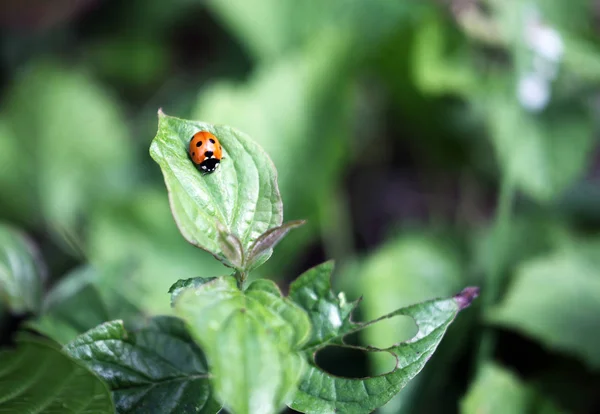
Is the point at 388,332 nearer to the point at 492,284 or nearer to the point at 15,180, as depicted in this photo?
the point at 492,284

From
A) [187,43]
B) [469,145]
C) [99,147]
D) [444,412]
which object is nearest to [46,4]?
[187,43]

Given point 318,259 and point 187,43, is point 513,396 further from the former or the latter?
point 187,43

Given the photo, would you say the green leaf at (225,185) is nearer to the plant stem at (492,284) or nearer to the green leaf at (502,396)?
the green leaf at (502,396)

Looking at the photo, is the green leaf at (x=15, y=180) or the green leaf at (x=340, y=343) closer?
the green leaf at (x=340, y=343)

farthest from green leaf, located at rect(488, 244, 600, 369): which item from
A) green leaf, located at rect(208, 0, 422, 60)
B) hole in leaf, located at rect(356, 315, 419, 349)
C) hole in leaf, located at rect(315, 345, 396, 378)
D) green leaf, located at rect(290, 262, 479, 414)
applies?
green leaf, located at rect(208, 0, 422, 60)

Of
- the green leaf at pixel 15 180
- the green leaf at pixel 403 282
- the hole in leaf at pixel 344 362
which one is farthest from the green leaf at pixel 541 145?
the green leaf at pixel 15 180

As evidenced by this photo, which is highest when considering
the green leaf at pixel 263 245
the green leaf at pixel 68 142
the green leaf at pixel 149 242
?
the green leaf at pixel 68 142

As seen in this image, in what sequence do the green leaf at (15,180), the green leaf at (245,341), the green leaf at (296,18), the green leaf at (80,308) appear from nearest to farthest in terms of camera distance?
the green leaf at (245,341) → the green leaf at (80,308) → the green leaf at (15,180) → the green leaf at (296,18)

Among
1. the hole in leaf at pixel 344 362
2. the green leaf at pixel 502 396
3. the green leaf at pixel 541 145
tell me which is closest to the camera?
the green leaf at pixel 502 396
